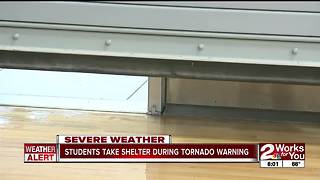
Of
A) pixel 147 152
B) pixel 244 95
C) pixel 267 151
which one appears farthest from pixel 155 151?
pixel 244 95

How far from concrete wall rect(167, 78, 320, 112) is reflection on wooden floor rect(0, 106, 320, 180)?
0.47 feet

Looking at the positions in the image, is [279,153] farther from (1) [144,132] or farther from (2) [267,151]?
(1) [144,132]

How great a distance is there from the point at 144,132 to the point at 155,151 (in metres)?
1.43

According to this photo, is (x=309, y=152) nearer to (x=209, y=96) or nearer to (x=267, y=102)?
(x=267, y=102)

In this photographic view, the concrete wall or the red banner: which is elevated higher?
the concrete wall

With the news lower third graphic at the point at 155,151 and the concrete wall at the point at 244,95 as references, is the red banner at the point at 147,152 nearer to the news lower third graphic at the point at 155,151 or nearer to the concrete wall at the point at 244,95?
the news lower third graphic at the point at 155,151

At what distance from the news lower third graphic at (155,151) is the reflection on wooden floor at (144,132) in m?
0.77

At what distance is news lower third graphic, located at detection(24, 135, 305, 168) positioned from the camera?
106 cm

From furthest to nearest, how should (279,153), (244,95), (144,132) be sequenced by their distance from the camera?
(244,95)
(144,132)
(279,153)

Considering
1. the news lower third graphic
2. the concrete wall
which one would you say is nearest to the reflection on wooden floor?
the concrete wall

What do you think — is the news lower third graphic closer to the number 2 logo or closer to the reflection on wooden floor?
the number 2 logo

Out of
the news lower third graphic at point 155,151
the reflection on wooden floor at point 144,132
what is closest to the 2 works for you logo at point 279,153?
the news lower third graphic at point 155,151

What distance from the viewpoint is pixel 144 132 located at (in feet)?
8.19

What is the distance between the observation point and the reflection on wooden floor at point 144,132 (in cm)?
190
